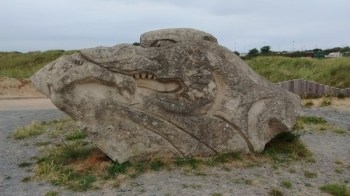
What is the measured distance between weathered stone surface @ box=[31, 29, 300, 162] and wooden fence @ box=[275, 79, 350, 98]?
11452 millimetres

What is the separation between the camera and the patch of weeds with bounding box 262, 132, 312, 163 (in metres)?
8.65

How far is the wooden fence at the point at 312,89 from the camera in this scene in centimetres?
1953

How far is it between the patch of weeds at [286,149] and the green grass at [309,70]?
13444 millimetres

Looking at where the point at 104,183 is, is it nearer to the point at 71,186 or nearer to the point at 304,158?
the point at 71,186

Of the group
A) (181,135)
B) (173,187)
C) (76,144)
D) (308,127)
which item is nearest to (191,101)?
(181,135)

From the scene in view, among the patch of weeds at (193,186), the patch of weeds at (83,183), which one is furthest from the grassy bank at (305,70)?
the patch of weeds at (83,183)

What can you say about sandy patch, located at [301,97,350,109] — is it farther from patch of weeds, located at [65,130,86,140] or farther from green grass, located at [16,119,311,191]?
patch of weeds, located at [65,130,86,140]

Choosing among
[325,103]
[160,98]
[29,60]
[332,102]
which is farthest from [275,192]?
[29,60]

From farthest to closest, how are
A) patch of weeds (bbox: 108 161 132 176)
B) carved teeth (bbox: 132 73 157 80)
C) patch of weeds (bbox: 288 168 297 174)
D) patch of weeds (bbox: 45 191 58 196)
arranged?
carved teeth (bbox: 132 73 157 80) < patch of weeds (bbox: 288 168 297 174) < patch of weeds (bbox: 108 161 132 176) < patch of weeds (bbox: 45 191 58 196)

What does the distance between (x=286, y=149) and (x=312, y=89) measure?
1142cm

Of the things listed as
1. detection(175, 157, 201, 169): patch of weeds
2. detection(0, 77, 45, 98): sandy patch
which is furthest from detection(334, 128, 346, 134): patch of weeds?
detection(0, 77, 45, 98): sandy patch

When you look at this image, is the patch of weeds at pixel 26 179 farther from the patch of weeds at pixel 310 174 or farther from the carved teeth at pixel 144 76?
the patch of weeds at pixel 310 174

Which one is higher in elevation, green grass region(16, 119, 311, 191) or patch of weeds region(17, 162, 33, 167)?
green grass region(16, 119, 311, 191)

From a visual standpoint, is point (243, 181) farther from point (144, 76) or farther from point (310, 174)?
point (144, 76)
